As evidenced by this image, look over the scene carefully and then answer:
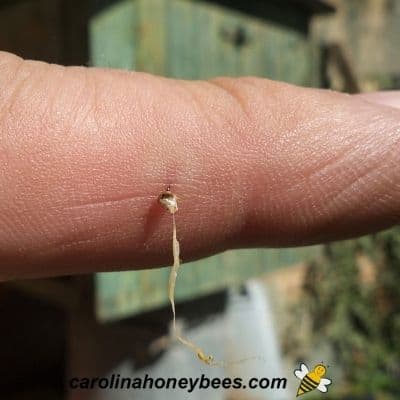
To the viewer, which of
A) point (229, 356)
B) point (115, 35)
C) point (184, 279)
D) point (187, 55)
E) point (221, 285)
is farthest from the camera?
point (229, 356)

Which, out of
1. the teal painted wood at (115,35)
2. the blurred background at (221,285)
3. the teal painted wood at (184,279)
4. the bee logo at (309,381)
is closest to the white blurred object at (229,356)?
the blurred background at (221,285)

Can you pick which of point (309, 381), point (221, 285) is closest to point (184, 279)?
point (221, 285)

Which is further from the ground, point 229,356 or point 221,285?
point 221,285

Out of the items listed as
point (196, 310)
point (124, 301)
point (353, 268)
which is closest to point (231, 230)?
point (124, 301)

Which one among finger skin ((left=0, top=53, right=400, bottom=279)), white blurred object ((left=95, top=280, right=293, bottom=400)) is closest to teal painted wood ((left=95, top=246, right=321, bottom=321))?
white blurred object ((left=95, top=280, right=293, bottom=400))

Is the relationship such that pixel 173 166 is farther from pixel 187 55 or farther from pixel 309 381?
pixel 187 55

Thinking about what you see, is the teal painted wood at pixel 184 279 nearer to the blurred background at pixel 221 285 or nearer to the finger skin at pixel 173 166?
the blurred background at pixel 221 285

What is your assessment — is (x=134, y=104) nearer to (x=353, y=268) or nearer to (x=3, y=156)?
(x=3, y=156)
